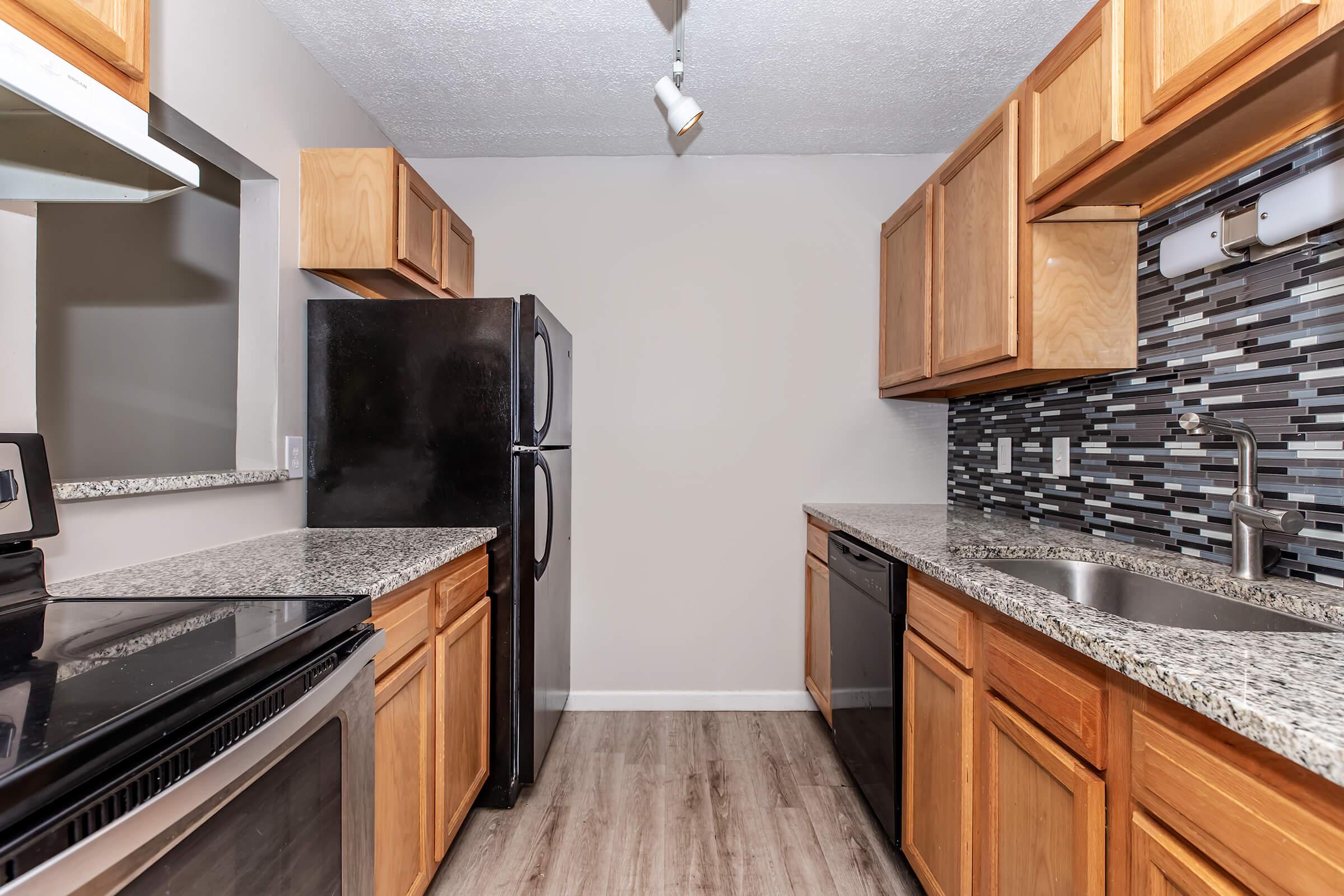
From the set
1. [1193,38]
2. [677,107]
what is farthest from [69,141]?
[1193,38]

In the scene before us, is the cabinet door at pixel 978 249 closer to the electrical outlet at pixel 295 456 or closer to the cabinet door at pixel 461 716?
the cabinet door at pixel 461 716

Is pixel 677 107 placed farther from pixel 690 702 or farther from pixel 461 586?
pixel 690 702

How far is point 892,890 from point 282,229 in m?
2.61

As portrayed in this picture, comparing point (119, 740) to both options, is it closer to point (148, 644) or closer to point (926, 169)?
point (148, 644)

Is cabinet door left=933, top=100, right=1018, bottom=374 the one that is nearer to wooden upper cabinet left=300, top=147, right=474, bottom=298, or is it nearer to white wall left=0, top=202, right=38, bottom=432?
wooden upper cabinet left=300, top=147, right=474, bottom=298

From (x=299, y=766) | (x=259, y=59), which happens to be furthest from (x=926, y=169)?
(x=299, y=766)

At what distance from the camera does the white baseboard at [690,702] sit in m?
2.83

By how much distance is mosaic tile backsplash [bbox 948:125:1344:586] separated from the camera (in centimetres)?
121

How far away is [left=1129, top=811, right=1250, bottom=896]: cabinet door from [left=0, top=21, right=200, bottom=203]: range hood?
1.70 m

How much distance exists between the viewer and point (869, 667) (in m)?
1.89

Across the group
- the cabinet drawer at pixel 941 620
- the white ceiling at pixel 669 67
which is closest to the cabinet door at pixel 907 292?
the white ceiling at pixel 669 67

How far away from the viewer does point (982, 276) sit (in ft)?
6.17

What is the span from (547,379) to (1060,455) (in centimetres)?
174

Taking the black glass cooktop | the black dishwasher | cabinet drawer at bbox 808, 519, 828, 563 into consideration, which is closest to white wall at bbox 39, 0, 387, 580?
the black glass cooktop
